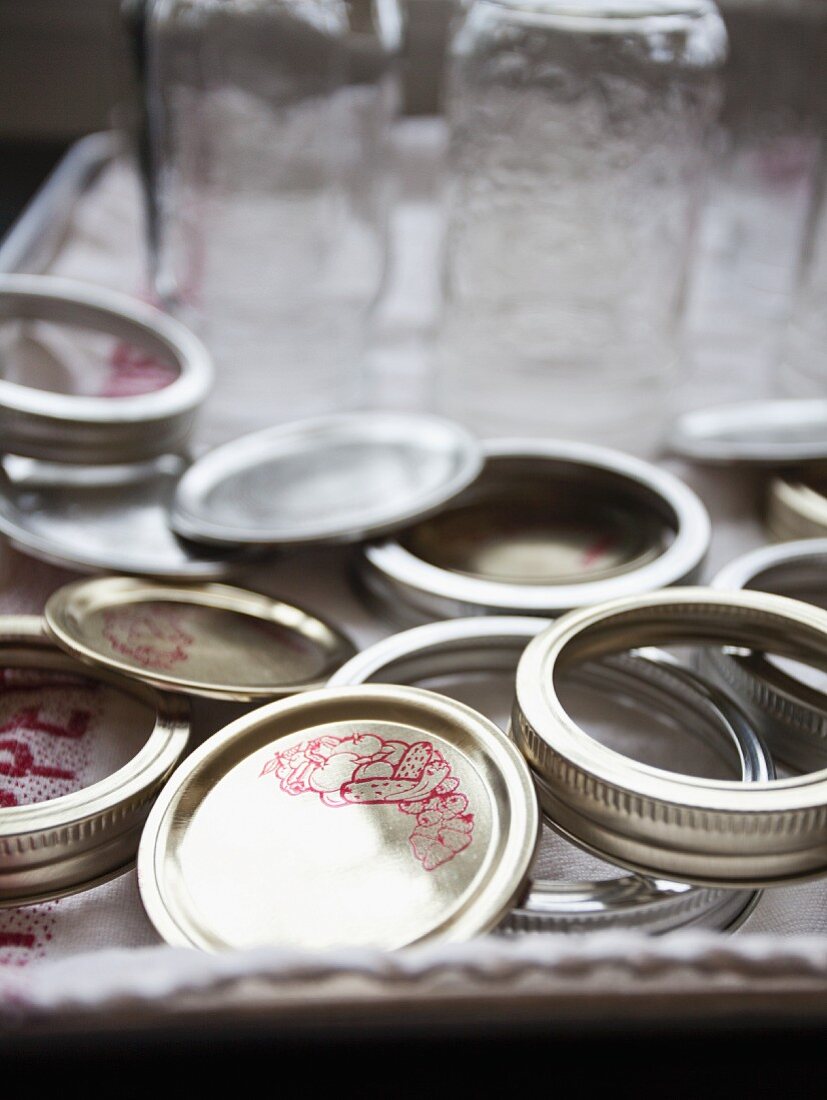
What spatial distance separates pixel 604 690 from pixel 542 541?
0.12m

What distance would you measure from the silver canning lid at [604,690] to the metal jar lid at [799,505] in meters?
0.15

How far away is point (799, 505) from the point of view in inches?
23.0

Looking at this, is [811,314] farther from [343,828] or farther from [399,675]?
[343,828]

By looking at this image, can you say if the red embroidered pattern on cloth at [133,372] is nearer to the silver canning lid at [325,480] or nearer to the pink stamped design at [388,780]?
the silver canning lid at [325,480]

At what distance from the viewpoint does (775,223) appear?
950 millimetres

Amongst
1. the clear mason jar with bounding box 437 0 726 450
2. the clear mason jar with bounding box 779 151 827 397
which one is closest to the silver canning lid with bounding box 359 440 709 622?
the clear mason jar with bounding box 437 0 726 450

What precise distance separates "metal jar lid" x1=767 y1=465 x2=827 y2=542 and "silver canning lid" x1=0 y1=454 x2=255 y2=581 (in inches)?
11.0

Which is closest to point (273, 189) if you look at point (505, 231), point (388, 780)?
point (505, 231)

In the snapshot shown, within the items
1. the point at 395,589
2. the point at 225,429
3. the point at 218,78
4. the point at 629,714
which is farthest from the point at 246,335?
the point at 629,714

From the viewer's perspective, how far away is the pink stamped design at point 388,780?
1.18 ft

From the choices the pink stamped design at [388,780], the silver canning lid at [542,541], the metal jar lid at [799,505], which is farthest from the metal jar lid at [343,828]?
the metal jar lid at [799,505]

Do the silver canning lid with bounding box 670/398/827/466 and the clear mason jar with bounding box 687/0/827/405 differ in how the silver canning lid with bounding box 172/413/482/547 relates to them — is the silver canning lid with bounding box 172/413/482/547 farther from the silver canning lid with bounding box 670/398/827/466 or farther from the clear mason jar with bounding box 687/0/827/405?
the clear mason jar with bounding box 687/0/827/405

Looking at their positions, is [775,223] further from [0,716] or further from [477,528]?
[0,716]

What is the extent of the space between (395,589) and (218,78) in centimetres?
42
